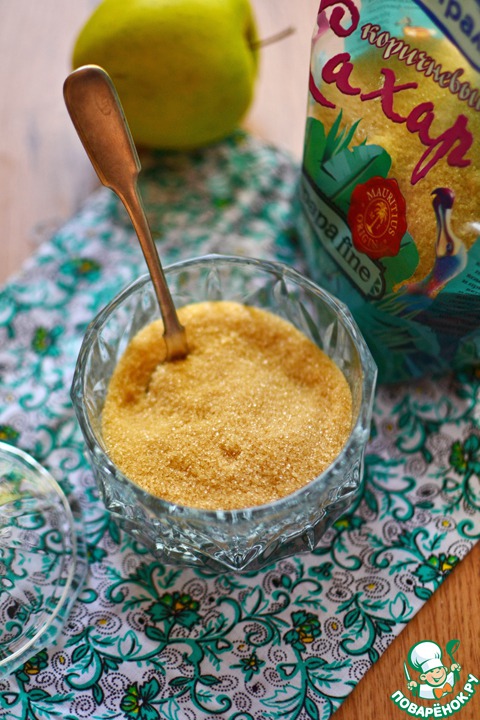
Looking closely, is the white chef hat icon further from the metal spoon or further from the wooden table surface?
the wooden table surface

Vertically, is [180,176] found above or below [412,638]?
above

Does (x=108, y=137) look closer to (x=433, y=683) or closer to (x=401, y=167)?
(x=401, y=167)

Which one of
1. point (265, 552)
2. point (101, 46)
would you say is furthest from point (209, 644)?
point (101, 46)

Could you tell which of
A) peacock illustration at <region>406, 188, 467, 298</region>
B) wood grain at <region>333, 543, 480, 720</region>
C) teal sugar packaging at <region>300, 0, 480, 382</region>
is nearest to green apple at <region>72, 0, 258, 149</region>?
teal sugar packaging at <region>300, 0, 480, 382</region>

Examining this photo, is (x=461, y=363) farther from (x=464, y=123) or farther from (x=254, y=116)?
(x=254, y=116)

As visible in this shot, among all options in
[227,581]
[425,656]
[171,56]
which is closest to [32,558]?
[227,581]

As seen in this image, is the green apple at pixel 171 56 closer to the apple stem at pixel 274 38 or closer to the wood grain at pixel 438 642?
the apple stem at pixel 274 38
